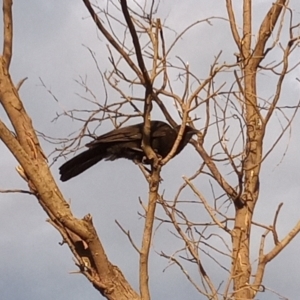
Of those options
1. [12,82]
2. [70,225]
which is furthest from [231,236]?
[12,82]

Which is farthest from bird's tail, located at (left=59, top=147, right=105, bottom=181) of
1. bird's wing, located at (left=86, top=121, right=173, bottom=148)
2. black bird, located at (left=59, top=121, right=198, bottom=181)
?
bird's wing, located at (left=86, top=121, right=173, bottom=148)

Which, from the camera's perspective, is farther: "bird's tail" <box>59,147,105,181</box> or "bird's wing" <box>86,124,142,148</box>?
"bird's wing" <box>86,124,142,148</box>

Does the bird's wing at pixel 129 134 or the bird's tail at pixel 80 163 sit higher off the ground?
the bird's wing at pixel 129 134

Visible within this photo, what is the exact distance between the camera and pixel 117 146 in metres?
5.96

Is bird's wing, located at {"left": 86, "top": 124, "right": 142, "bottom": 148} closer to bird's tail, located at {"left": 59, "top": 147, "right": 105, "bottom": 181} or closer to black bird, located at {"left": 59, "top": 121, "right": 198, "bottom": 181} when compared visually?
black bird, located at {"left": 59, "top": 121, "right": 198, "bottom": 181}

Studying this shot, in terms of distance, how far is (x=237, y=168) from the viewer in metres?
4.56

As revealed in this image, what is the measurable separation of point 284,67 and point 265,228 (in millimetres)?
1103

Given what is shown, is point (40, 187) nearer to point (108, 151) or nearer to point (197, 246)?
point (197, 246)

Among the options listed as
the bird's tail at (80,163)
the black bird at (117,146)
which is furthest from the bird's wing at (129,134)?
the bird's tail at (80,163)

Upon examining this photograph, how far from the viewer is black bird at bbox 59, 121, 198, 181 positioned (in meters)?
5.68

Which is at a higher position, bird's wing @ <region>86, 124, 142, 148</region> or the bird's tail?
bird's wing @ <region>86, 124, 142, 148</region>

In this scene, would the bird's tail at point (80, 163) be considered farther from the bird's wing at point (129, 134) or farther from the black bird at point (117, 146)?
the bird's wing at point (129, 134)

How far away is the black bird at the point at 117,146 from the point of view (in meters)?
5.68

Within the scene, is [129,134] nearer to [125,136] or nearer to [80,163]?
[125,136]
